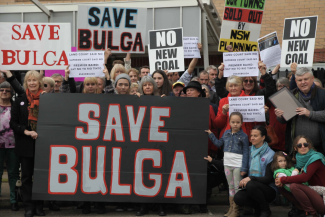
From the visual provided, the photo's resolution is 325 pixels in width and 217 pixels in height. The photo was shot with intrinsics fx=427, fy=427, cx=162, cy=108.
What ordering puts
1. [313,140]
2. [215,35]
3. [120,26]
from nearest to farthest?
[313,140], [120,26], [215,35]

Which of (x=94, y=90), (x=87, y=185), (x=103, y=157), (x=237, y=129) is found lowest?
(x=87, y=185)

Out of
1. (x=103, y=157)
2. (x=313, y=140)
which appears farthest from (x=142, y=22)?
(x=313, y=140)

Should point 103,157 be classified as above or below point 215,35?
below

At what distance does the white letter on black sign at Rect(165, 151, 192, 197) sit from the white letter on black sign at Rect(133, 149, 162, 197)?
0.53 ft

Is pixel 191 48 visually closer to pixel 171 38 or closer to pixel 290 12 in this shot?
pixel 171 38

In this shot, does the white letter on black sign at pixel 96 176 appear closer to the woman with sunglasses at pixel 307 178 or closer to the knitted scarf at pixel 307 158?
the woman with sunglasses at pixel 307 178

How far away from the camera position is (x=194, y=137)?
5.83 m

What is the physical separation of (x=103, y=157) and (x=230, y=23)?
3466mm

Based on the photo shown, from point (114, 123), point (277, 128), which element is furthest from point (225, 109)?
point (114, 123)

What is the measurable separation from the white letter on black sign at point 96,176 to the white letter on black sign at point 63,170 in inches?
4.2

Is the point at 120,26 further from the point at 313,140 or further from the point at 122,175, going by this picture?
the point at 313,140

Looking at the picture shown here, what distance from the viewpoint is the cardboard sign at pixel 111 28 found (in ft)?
23.5

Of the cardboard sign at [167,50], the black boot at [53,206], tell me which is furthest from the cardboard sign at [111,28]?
the black boot at [53,206]

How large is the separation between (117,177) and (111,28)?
2.76m
